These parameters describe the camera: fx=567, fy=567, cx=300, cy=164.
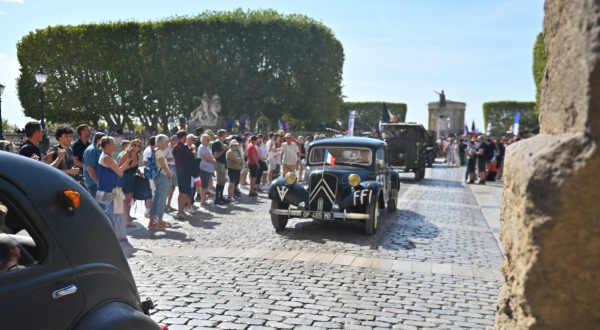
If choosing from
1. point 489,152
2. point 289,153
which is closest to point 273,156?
point 289,153

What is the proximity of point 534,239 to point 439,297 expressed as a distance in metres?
4.22

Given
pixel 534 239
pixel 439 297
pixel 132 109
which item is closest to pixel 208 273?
pixel 439 297

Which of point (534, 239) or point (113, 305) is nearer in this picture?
point (534, 239)

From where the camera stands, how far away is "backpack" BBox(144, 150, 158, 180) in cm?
992

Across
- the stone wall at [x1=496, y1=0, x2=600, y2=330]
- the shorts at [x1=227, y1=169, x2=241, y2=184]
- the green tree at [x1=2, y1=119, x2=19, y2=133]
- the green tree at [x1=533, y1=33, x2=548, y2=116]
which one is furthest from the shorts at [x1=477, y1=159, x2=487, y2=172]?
the green tree at [x1=2, y1=119, x2=19, y2=133]

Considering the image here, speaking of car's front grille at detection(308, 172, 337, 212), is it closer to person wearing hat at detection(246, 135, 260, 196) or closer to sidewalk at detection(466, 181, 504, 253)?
sidewalk at detection(466, 181, 504, 253)

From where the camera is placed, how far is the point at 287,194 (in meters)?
9.74

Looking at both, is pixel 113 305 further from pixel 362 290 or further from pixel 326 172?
pixel 326 172

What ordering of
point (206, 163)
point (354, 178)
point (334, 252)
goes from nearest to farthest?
point (334, 252) → point (354, 178) → point (206, 163)

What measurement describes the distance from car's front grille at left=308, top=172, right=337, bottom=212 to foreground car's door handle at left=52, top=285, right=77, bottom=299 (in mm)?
7474

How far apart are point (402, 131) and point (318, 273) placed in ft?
64.8

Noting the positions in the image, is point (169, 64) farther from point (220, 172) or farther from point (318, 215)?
point (318, 215)

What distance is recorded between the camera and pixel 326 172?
9875 millimetres

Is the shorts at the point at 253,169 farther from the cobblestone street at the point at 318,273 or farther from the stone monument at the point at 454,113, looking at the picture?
the stone monument at the point at 454,113
